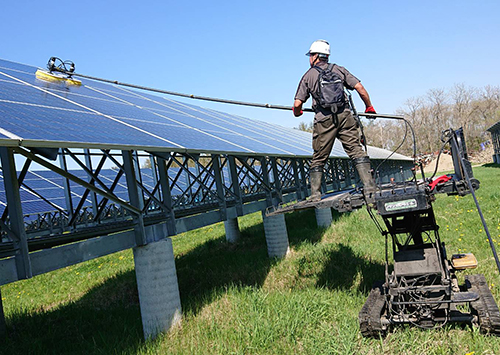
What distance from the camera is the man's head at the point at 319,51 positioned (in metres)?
6.04

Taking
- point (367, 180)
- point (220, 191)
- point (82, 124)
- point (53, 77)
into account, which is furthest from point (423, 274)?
point (53, 77)

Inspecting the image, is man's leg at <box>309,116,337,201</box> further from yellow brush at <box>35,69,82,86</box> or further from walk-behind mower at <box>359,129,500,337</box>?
yellow brush at <box>35,69,82,86</box>

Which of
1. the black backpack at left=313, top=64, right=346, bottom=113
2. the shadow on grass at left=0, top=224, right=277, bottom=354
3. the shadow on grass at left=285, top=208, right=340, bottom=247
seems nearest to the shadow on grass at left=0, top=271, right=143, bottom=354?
the shadow on grass at left=0, top=224, right=277, bottom=354

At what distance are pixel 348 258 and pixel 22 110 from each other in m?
7.60

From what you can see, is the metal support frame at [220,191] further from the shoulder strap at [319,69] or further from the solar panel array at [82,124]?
the shoulder strap at [319,69]

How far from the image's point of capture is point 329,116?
5953 mm

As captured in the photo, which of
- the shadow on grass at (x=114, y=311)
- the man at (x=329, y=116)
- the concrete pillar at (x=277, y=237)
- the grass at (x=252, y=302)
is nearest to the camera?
the grass at (x=252, y=302)

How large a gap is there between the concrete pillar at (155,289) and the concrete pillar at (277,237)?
5591mm

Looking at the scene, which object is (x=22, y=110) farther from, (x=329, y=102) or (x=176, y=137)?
(x=329, y=102)

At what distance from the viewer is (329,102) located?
229 inches

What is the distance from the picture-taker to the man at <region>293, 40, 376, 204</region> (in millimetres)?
5922

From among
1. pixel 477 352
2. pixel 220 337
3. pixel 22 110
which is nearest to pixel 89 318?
pixel 220 337

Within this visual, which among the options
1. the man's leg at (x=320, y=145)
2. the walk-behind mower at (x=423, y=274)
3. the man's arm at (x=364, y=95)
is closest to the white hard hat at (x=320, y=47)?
the man's arm at (x=364, y=95)

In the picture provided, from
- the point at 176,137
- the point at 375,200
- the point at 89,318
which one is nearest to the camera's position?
the point at 375,200
